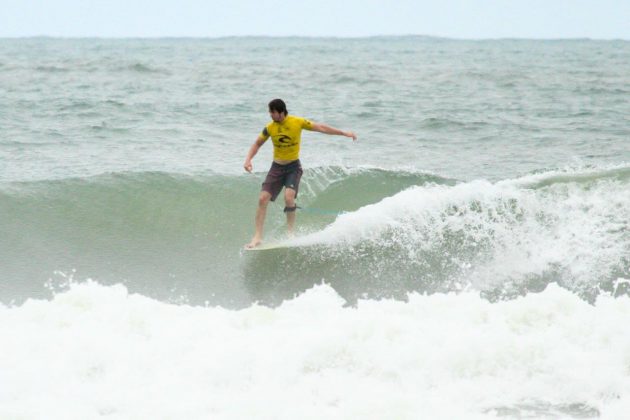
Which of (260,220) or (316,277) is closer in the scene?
(316,277)

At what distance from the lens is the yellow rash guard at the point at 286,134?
28.8 feet

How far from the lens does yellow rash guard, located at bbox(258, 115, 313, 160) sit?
28.8ft

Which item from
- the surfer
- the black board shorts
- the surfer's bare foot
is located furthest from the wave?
the black board shorts

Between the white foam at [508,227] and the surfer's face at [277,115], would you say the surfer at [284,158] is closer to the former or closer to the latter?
the surfer's face at [277,115]

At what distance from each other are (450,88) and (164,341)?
22.1 metres

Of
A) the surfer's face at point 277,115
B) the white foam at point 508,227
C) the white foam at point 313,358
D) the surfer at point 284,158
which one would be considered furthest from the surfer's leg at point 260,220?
the white foam at point 313,358

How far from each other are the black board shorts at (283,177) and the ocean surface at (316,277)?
2.18 ft

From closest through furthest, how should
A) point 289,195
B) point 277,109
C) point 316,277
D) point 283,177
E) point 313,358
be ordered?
point 313,358 → point 316,277 → point 277,109 → point 289,195 → point 283,177

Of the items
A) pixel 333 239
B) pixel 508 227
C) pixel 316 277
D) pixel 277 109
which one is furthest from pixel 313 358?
pixel 508 227

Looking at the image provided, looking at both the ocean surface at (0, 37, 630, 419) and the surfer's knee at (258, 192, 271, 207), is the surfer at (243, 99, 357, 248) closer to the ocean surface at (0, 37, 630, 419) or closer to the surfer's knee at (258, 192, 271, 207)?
the surfer's knee at (258, 192, 271, 207)

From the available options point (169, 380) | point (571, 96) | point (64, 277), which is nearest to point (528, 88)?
point (571, 96)

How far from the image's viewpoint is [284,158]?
9.00 m

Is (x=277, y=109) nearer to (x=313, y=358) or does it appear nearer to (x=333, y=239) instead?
(x=333, y=239)

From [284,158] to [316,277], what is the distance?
142 cm
